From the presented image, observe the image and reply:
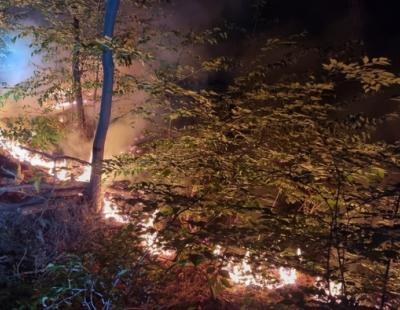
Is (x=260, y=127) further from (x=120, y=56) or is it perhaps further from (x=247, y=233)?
(x=120, y=56)

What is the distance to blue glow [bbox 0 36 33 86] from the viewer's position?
10698mm

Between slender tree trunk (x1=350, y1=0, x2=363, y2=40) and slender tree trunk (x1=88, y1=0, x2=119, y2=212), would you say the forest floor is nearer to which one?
slender tree trunk (x1=88, y1=0, x2=119, y2=212)

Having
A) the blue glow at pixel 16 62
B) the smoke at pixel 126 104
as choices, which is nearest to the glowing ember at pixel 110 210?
the smoke at pixel 126 104

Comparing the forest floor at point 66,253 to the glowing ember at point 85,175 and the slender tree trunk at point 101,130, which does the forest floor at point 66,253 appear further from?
the glowing ember at point 85,175

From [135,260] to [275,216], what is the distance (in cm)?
132

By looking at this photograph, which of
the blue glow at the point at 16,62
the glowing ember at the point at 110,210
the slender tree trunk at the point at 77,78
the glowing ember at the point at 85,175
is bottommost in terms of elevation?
the glowing ember at the point at 110,210

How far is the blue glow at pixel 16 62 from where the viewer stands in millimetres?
10698

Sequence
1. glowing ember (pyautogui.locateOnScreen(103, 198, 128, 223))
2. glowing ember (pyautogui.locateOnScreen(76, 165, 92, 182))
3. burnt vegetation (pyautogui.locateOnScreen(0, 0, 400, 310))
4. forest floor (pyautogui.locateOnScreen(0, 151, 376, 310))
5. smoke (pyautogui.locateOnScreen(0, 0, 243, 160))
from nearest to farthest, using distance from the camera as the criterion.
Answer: burnt vegetation (pyautogui.locateOnScreen(0, 0, 400, 310))
forest floor (pyautogui.locateOnScreen(0, 151, 376, 310))
glowing ember (pyautogui.locateOnScreen(103, 198, 128, 223))
glowing ember (pyautogui.locateOnScreen(76, 165, 92, 182))
smoke (pyautogui.locateOnScreen(0, 0, 243, 160))

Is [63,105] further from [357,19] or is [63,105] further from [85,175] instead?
[357,19]

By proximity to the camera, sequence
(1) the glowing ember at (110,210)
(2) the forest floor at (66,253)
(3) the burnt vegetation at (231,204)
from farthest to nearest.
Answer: (1) the glowing ember at (110,210), (2) the forest floor at (66,253), (3) the burnt vegetation at (231,204)

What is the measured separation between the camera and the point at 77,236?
5258 millimetres

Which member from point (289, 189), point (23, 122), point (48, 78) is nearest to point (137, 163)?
point (289, 189)


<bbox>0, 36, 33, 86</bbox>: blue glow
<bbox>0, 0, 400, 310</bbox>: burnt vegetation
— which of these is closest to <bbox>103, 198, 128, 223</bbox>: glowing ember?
<bbox>0, 0, 400, 310</bbox>: burnt vegetation

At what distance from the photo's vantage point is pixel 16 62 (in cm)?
1109
